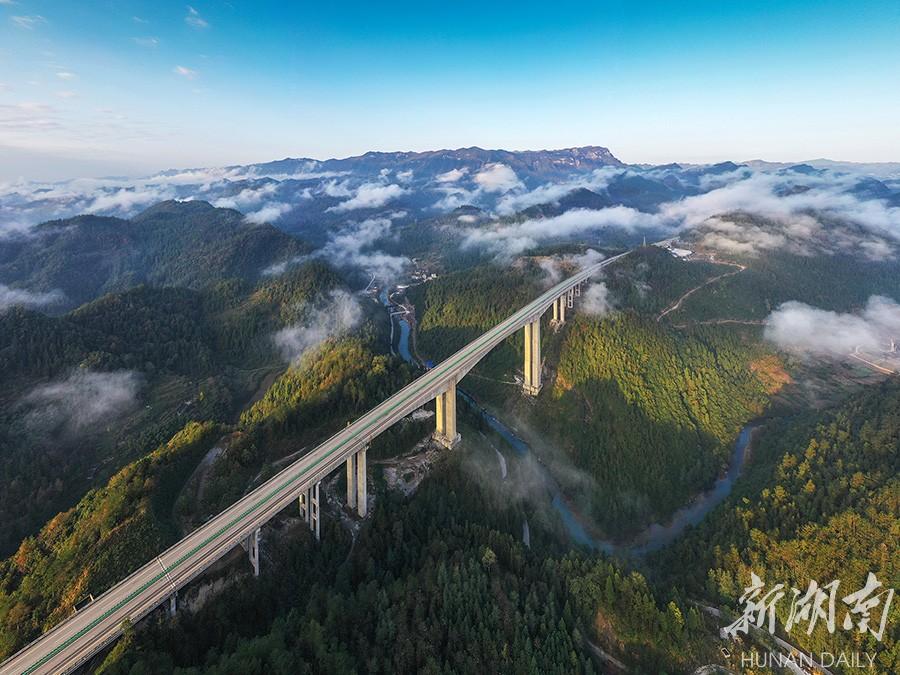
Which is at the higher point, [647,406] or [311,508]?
[311,508]

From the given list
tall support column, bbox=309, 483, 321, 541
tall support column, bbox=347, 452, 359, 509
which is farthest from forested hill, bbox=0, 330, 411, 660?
tall support column, bbox=347, 452, 359, 509

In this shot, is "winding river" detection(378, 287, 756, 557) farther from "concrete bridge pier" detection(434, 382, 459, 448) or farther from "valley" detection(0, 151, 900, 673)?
"concrete bridge pier" detection(434, 382, 459, 448)

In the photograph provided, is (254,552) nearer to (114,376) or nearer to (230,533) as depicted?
(230,533)

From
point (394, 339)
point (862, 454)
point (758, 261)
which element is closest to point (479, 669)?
point (862, 454)

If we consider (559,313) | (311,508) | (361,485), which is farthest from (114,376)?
(559,313)

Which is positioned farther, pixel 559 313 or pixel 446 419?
pixel 559 313

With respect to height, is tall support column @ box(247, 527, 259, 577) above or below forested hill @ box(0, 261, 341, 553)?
above

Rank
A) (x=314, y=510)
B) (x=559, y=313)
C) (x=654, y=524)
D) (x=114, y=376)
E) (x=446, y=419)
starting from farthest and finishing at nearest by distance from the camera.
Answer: (x=559, y=313) → (x=114, y=376) → (x=654, y=524) → (x=446, y=419) → (x=314, y=510)

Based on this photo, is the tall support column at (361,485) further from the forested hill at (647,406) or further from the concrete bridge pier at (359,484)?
the forested hill at (647,406)
